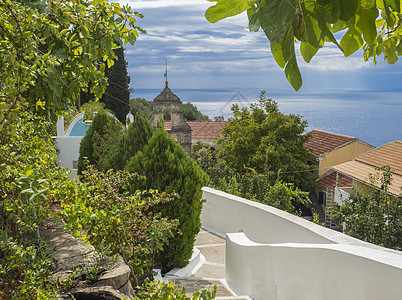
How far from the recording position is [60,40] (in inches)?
139

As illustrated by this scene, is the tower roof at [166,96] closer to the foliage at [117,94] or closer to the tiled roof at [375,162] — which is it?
the foliage at [117,94]

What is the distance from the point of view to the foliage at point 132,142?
24.2ft

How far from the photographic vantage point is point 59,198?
3668 mm

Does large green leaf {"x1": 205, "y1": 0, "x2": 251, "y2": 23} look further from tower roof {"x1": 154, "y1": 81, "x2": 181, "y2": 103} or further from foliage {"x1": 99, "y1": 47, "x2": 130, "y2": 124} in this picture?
foliage {"x1": 99, "y1": 47, "x2": 130, "y2": 124}

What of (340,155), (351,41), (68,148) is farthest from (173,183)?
(340,155)

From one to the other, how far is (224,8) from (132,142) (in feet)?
21.4

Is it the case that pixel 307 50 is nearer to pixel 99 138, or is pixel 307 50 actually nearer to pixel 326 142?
pixel 99 138

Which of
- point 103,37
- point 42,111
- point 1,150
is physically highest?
point 103,37

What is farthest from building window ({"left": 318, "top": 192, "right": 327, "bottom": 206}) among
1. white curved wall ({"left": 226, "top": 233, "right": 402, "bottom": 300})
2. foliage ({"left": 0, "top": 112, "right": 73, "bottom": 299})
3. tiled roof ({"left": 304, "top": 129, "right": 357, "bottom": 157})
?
foliage ({"left": 0, "top": 112, "right": 73, "bottom": 299})

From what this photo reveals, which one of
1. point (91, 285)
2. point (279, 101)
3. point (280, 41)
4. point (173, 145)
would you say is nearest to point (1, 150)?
point (91, 285)

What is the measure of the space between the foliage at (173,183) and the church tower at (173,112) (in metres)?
21.2

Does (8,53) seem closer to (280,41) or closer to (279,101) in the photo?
(280,41)

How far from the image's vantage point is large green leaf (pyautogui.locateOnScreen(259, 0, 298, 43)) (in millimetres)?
899

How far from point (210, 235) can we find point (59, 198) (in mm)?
5038
